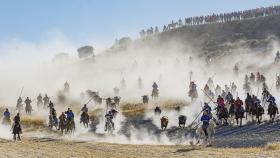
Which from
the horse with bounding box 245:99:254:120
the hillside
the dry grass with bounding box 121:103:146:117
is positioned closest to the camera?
the horse with bounding box 245:99:254:120

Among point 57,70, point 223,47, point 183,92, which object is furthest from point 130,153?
point 57,70

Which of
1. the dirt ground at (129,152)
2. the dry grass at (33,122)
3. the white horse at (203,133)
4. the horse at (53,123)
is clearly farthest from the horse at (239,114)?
the dry grass at (33,122)

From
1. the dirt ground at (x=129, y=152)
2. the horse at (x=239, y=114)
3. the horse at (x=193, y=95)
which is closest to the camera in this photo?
the dirt ground at (x=129, y=152)

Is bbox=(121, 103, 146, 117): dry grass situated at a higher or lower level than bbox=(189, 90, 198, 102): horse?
lower

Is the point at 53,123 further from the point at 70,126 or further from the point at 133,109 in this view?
the point at 133,109

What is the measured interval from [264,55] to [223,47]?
1845cm

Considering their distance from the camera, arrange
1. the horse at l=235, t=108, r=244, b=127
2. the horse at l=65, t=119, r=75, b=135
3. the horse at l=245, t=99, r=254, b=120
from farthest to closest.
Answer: the horse at l=65, t=119, r=75, b=135 → the horse at l=245, t=99, r=254, b=120 → the horse at l=235, t=108, r=244, b=127

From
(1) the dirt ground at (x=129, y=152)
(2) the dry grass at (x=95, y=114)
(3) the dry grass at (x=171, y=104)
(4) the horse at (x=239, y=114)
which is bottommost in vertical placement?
(1) the dirt ground at (x=129, y=152)

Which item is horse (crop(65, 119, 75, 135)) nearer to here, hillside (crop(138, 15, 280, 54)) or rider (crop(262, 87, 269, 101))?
rider (crop(262, 87, 269, 101))

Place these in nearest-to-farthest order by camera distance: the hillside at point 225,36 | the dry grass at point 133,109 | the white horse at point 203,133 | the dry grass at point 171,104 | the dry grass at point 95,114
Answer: the white horse at point 203,133 < the dry grass at point 95,114 < the dry grass at point 133,109 < the dry grass at point 171,104 < the hillside at point 225,36

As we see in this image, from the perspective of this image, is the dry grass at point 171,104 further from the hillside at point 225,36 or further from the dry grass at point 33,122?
the hillside at point 225,36

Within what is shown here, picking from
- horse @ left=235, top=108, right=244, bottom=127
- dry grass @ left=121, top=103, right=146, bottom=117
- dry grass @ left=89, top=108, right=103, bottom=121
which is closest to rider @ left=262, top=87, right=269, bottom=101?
horse @ left=235, top=108, right=244, bottom=127

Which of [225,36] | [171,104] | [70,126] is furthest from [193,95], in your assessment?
[225,36]

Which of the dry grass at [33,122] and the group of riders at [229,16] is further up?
the group of riders at [229,16]
